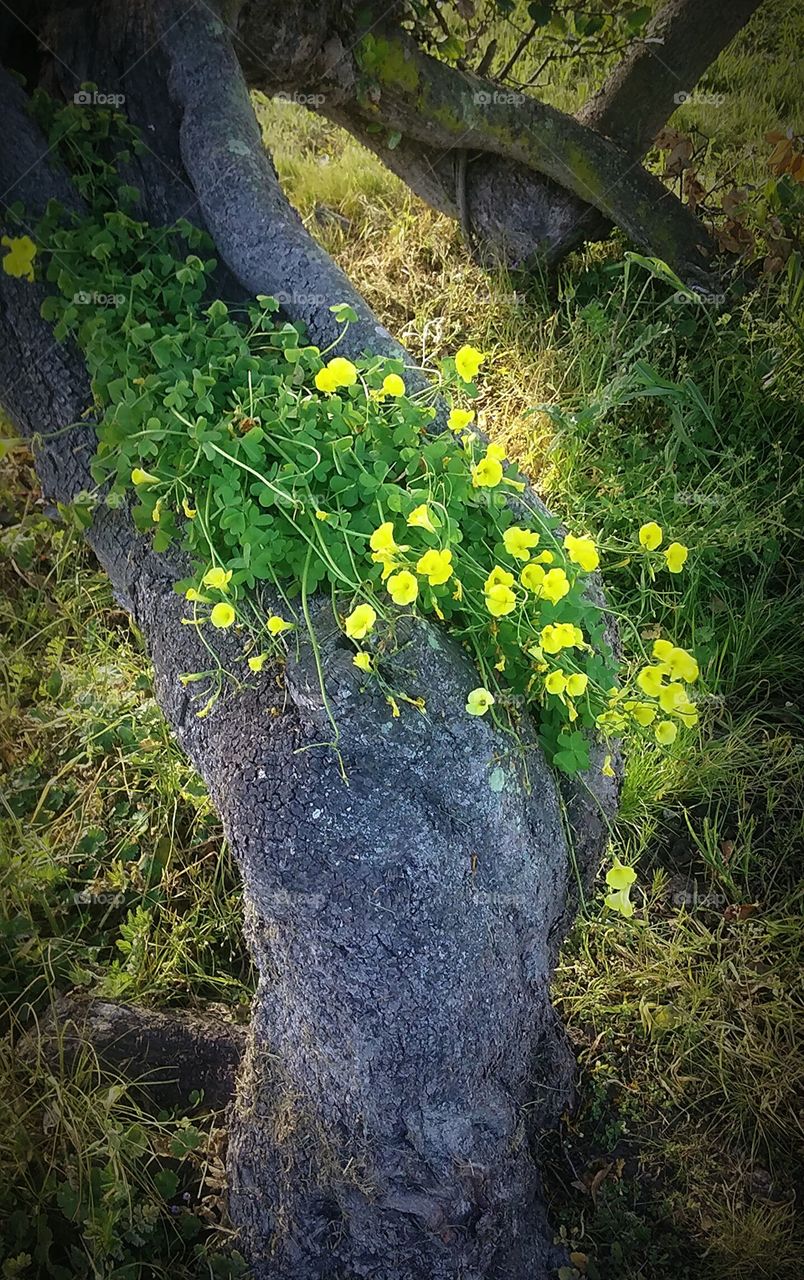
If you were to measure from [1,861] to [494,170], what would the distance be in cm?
313

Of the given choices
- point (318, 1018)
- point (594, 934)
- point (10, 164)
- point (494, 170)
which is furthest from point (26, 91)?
point (594, 934)

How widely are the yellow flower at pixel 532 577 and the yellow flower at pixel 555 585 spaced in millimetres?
34

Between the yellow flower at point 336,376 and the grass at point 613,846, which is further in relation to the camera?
the grass at point 613,846

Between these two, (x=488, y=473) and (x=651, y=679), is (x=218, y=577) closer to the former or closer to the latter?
(x=488, y=473)

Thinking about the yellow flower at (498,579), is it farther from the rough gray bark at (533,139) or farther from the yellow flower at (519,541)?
the rough gray bark at (533,139)

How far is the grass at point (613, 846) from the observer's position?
182 cm

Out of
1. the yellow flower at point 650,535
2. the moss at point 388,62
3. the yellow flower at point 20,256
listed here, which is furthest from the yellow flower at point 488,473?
the moss at point 388,62

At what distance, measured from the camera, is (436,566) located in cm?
146

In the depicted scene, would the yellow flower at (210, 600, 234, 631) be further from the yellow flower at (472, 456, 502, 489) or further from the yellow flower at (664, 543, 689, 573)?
the yellow flower at (664, 543, 689, 573)

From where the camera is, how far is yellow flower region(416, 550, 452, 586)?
4.78 feet

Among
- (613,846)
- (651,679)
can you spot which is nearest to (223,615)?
(651,679)

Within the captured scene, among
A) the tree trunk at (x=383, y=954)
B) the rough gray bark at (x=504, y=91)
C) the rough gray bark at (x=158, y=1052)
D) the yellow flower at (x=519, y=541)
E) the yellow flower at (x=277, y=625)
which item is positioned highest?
the rough gray bark at (x=504, y=91)

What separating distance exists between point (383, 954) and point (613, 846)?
3.07ft

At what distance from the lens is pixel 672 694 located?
1552mm
